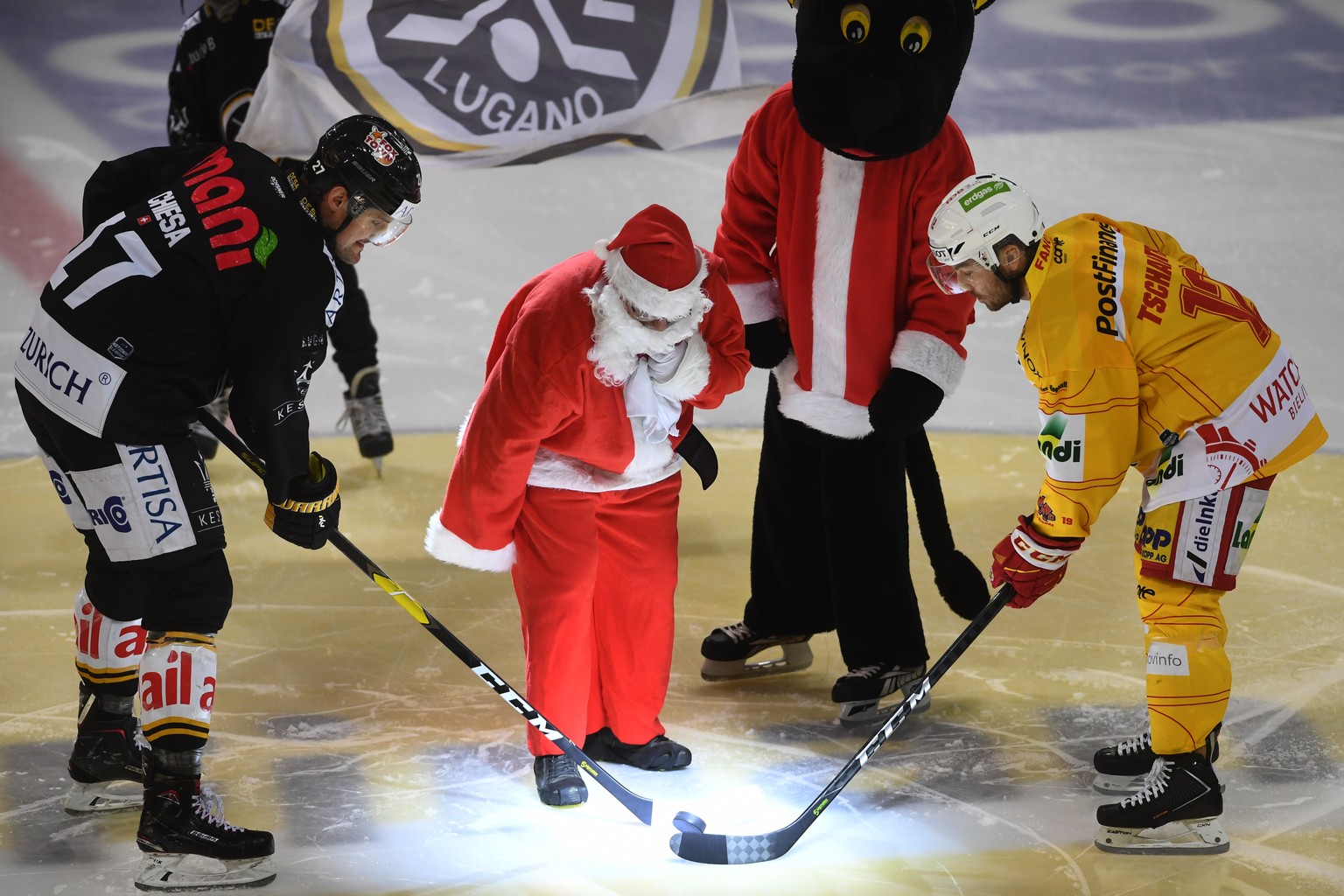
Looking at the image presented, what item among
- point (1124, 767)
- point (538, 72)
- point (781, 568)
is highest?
point (538, 72)

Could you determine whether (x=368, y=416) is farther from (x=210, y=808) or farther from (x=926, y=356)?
(x=926, y=356)

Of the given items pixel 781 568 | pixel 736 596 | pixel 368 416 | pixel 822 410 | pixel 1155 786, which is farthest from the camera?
pixel 368 416

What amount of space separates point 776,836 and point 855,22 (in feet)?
4.94

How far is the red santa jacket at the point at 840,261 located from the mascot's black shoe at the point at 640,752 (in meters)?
0.72

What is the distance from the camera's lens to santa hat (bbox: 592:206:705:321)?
2.43 meters

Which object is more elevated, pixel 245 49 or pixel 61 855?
pixel 245 49

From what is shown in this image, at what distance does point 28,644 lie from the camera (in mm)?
3311

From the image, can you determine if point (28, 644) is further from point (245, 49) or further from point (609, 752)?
point (245, 49)

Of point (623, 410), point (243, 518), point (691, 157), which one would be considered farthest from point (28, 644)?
point (691, 157)

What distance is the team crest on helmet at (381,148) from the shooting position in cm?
232

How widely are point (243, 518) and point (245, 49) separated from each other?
136 cm

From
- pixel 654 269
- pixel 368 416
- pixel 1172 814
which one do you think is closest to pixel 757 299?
pixel 654 269

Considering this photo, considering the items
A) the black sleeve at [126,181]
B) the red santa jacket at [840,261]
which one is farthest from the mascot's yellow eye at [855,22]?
the black sleeve at [126,181]

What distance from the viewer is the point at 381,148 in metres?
2.33
